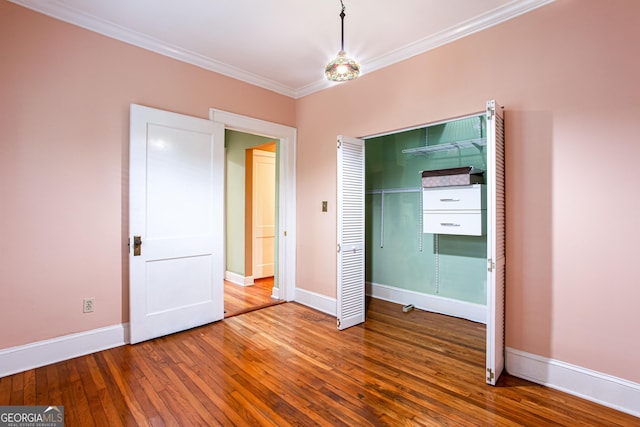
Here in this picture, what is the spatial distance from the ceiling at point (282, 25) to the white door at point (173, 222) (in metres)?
0.70

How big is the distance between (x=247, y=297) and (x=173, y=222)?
1.76 m

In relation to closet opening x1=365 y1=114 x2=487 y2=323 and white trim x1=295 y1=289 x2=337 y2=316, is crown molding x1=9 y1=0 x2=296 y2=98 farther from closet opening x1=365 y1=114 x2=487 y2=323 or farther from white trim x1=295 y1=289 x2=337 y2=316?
white trim x1=295 y1=289 x2=337 y2=316

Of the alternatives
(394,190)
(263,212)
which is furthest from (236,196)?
(394,190)

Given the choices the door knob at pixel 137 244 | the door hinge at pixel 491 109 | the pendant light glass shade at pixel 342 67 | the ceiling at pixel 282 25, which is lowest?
the door knob at pixel 137 244

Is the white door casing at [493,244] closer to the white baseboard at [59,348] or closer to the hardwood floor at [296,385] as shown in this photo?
the hardwood floor at [296,385]

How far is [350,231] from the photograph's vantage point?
337 centimetres

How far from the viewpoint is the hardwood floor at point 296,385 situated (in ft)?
6.23

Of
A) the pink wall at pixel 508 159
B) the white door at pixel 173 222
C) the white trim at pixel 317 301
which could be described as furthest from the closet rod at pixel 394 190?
the white door at pixel 173 222

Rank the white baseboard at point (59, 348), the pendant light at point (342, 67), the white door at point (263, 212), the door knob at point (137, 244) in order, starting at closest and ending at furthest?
the pendant light at point (342, 67) → the white baseboard at point (59, 348) → the door knob at point (137, 244) → the white door at point (263, 212)

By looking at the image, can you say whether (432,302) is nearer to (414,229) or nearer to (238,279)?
(414,229)

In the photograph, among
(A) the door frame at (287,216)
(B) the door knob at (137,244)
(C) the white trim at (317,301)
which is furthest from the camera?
(A) the door frame at (287,216)

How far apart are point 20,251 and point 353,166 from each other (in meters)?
2.94

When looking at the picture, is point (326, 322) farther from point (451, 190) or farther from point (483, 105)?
point (483, 105)

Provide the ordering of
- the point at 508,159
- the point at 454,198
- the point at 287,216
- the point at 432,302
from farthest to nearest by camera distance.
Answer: the point at 287,216
the point at 432,302
the point at 454,198
the point at 508,159
